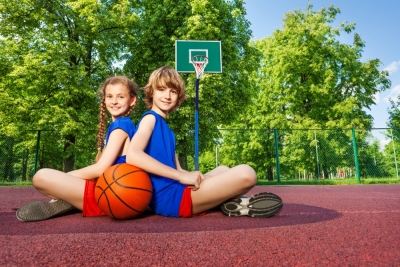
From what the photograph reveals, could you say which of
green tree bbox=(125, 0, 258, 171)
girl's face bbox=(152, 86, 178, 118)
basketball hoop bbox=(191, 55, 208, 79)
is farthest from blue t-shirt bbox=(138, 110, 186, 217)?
green tree bbox=(125, 0, 258, 171)

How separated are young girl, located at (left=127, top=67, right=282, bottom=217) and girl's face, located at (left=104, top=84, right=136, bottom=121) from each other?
34 centimetres

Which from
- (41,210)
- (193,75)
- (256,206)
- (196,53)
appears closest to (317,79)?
(193,75)

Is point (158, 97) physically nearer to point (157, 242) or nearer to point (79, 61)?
point (157, 242)

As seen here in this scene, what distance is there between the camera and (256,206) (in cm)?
316

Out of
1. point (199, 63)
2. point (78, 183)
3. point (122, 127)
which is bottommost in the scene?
point (78, 183)

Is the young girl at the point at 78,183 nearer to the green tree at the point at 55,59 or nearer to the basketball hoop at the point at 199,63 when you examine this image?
the basketball hoop at the point at 199,63

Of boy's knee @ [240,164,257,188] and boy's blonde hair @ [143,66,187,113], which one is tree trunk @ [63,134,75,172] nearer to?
boy's blonde hair @ [143,66,187,113]

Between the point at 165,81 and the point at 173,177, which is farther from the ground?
the point at 165,81

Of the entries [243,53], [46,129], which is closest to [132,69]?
[46,129]

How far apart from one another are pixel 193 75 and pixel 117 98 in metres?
11.7

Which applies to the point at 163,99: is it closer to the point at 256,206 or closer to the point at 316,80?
the point at 256,206

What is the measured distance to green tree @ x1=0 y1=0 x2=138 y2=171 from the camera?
13.2m

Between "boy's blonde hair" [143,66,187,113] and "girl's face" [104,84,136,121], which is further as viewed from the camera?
"girl's face" [104,84,136,121]

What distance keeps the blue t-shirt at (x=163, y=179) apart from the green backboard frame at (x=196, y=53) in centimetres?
763
